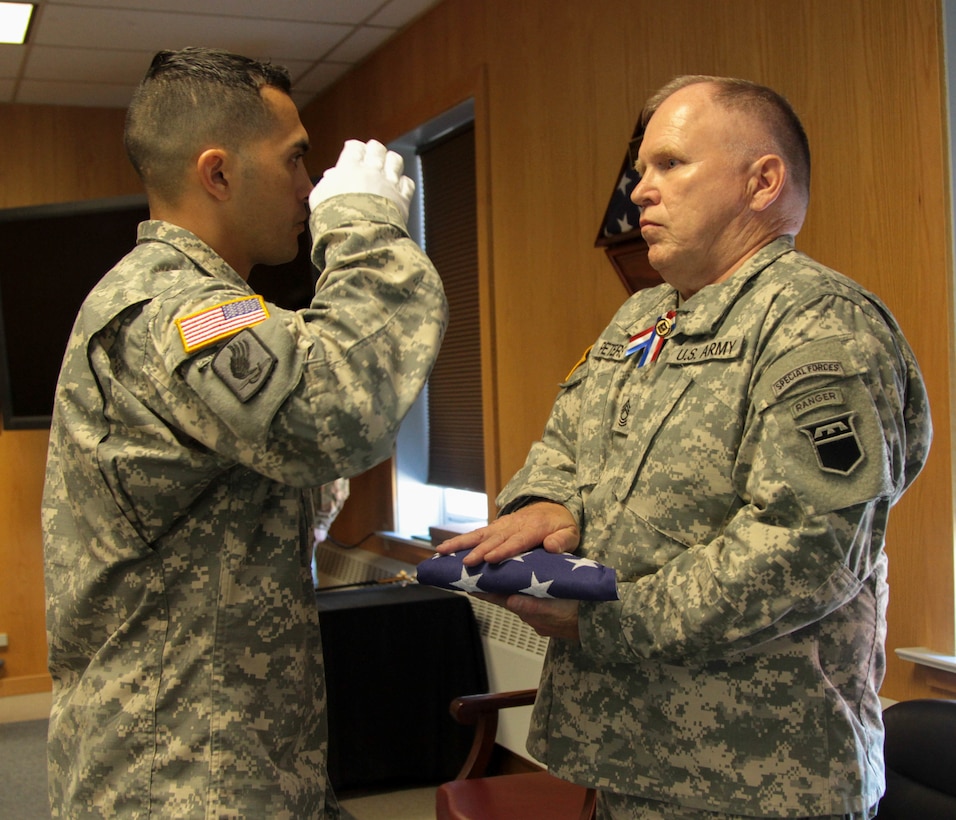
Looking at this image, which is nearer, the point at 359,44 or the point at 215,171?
the point at 215,171

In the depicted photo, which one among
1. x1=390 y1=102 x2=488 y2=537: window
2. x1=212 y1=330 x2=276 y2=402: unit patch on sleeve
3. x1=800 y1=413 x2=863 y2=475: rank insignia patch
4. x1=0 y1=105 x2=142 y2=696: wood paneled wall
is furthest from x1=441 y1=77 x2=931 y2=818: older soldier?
x1=0 y1=105 x2=142 y2=696: wood paneled wall

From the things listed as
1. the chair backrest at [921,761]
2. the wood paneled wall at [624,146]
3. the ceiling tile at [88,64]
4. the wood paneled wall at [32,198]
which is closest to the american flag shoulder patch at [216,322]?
the chair backrest at [921,761]

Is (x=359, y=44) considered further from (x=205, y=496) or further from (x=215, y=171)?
(x=205, y=496)

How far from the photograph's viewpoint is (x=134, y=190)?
18.0 feet

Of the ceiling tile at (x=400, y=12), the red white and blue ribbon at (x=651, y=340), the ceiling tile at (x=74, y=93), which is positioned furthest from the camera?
the ceiling tile at (x=74, y=93)

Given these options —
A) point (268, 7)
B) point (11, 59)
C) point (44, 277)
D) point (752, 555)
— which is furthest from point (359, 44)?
point (752, 555)

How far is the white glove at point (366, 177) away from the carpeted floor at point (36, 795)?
8.66 ft

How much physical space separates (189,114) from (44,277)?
313 centimetres

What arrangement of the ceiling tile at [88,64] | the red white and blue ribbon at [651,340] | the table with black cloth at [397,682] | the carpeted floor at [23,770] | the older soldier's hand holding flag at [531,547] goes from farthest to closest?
the ceiling tile at [88,64], the carpeted floor at [23,770], the table with black cloth at [397,682], the red white and blue ribbon at [651,340], the older soldier's hand holding flag at [531,547]

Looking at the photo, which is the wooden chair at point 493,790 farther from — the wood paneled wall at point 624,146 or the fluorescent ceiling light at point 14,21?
the fluorescent ceiling light at point 14,21

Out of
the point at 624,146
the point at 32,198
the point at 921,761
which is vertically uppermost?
the point at 32,198

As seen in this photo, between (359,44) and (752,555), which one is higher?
(359,44)

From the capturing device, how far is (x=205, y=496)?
113 centimetres

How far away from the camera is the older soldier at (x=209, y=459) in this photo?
1.02 metres
